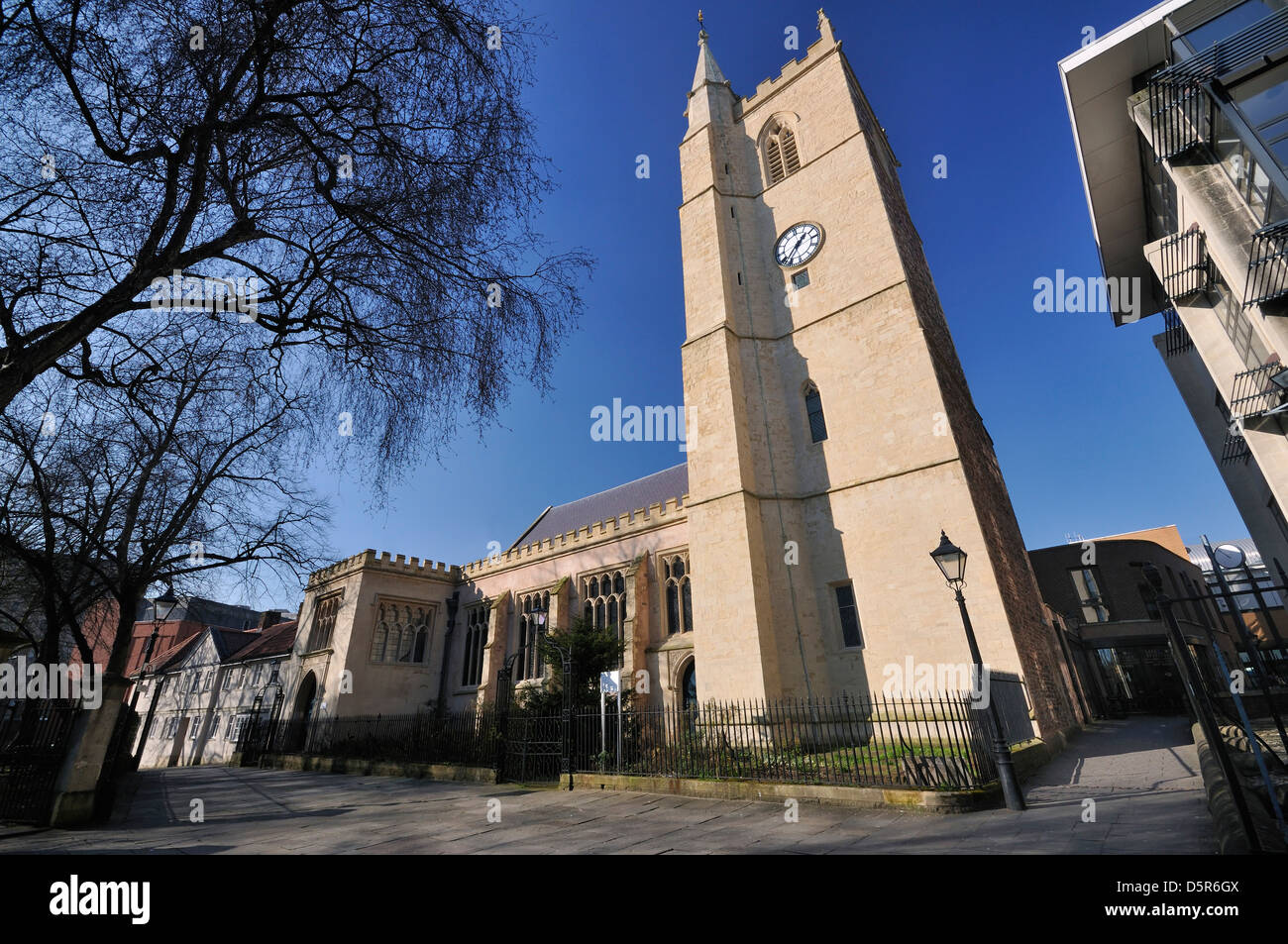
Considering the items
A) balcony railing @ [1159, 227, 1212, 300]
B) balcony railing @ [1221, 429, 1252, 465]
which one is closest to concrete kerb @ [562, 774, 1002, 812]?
balcony railing @ [1159, 227, 1212, 300]

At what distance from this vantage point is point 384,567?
901 inches

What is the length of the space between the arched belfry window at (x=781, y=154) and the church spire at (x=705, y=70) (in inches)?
175

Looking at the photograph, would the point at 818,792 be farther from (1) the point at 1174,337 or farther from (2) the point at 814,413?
(1) the point at 1174,337

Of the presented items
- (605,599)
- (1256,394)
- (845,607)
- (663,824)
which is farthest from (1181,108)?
(605,599)

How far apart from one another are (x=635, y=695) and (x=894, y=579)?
819cm

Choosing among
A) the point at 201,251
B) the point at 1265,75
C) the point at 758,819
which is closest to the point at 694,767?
the point at 758,819

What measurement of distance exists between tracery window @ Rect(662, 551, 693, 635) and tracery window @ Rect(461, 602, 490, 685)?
9.59 m

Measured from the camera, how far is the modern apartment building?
886 cm

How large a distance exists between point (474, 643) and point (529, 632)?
3.53 meters

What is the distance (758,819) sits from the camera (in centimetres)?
660

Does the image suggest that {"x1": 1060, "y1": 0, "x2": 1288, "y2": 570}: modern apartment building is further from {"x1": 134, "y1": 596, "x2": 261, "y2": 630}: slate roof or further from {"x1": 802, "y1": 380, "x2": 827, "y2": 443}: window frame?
{"x1": 134, "y1": 596, "x2": 261, "y2": 630}: slate roof

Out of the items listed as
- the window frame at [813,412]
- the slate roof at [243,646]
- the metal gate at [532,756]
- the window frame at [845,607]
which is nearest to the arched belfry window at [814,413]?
the window frame at [813,412]

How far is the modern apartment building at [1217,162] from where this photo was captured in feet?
29.1

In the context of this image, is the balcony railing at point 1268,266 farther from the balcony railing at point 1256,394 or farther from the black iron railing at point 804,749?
the black iron railing at point 804,749
